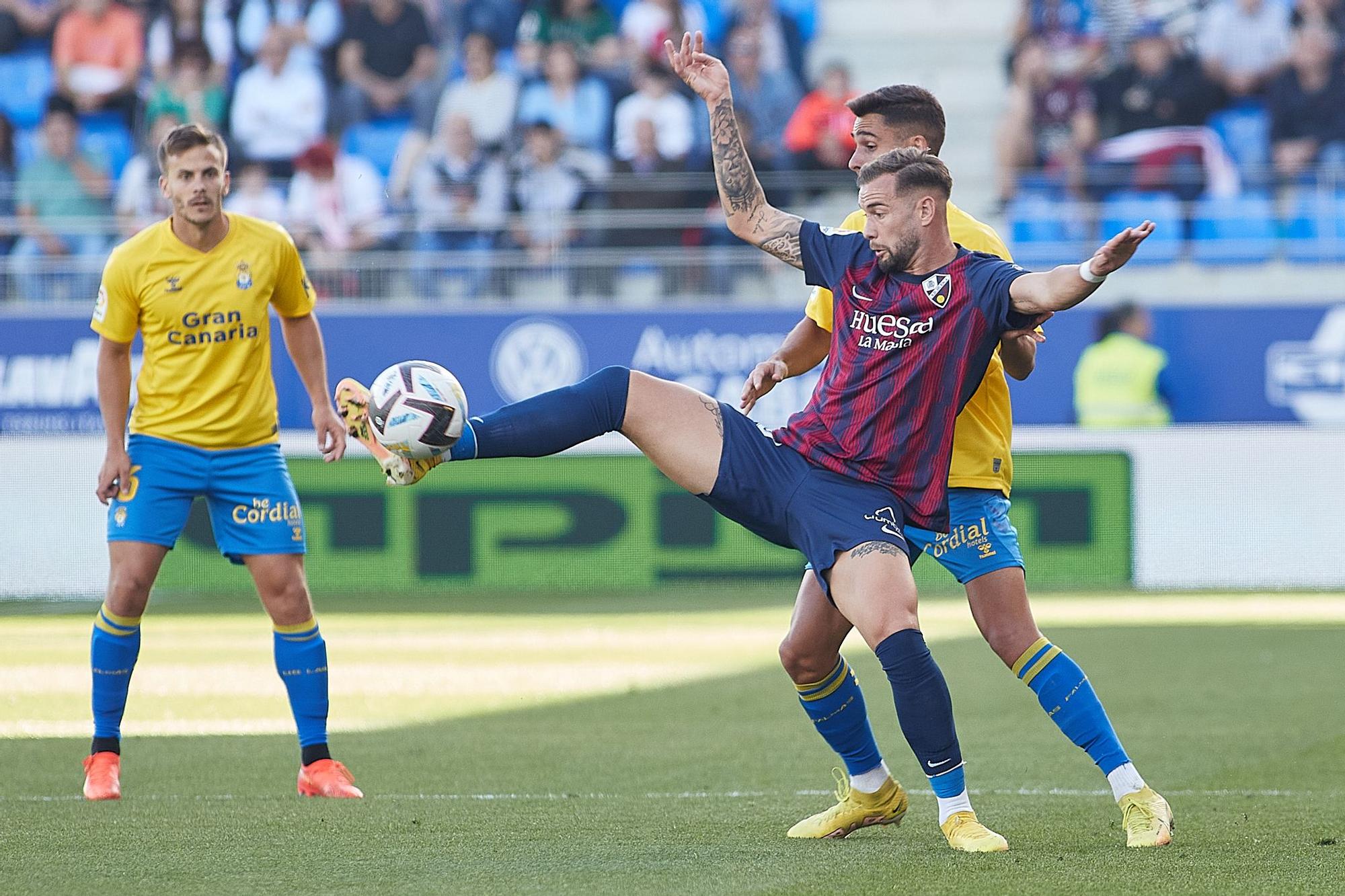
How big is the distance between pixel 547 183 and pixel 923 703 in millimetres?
12388

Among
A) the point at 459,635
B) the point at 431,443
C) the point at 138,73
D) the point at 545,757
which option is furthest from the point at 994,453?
the point at 138,73

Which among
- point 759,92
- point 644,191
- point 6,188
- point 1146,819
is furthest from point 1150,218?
point 1146,819

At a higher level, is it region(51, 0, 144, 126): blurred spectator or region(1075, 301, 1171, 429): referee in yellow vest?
region(51, 0, 144, 126): blurred spectator

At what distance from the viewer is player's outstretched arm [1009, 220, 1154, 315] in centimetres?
455

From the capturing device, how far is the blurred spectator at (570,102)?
1769 centimetres

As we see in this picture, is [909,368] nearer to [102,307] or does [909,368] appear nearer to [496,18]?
[102,307]

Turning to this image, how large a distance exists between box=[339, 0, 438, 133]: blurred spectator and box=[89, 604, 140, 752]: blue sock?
1242 cm

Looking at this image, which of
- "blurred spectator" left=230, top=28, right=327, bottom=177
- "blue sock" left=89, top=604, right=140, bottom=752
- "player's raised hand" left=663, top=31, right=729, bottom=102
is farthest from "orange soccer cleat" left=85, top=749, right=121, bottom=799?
"blurred spectator" left=230, top=28, right=327, bottom=177

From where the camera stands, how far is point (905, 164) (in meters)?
4.99

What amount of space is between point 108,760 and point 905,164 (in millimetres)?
3240

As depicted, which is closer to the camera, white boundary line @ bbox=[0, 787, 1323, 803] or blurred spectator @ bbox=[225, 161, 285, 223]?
white boundary line @ bbox=[0, 787, 1323, 803]

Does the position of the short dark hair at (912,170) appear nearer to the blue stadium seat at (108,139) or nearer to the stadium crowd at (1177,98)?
the stadium crowd at (1177,98)

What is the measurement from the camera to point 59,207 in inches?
680

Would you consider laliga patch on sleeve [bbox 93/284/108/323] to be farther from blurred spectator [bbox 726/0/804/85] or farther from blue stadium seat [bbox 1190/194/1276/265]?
blurred spectator [bbox 726/0/804/85]
